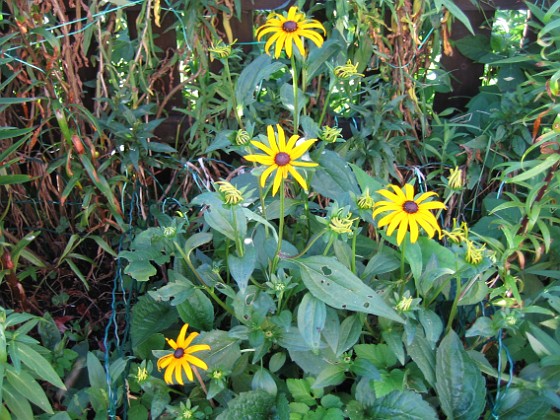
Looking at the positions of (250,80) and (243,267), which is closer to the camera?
(243,267)

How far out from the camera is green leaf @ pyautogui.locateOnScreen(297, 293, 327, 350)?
1001 millimetres

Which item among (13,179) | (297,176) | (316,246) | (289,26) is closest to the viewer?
(297,176)

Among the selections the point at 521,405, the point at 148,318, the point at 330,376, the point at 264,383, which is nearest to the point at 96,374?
the point at 148,318

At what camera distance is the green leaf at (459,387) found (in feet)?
3.66

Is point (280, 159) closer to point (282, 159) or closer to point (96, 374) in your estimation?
point (282, 159)

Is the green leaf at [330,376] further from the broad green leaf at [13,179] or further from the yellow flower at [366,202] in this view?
the broad green leaf at [13,179]

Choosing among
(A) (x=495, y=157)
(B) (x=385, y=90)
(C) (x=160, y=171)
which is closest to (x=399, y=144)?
(B) (x=385, y=90)

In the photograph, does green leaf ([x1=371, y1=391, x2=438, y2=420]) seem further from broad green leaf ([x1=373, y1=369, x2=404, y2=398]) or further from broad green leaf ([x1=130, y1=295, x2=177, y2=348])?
broad green leaf ([x1=130, y1=295, x2=177, y2=348])

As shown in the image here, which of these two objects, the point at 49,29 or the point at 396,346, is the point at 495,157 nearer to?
the point at 396,346

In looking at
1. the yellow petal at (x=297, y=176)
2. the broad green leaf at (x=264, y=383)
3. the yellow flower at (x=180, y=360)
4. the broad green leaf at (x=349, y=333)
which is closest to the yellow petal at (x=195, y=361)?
the yellow flower at (x=180, y=360)

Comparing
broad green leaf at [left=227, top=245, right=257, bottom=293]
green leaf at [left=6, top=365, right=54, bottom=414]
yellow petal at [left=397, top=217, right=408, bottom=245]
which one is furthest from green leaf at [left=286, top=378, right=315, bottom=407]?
green leaf at [left=6, top=365, right=54, bottom=414]

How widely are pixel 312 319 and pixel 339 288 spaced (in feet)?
0.24

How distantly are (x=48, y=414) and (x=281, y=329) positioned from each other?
540mm

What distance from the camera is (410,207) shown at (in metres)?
0.98
